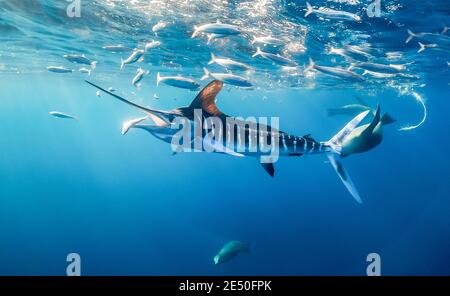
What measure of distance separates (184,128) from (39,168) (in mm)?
79771

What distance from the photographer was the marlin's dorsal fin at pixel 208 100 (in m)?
4.20

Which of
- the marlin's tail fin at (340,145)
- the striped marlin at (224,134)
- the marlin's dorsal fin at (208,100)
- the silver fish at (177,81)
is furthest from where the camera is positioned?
the silver fish at (177,81)

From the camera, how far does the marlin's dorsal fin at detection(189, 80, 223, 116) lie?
4203mm

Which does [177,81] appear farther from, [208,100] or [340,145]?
[340,145]

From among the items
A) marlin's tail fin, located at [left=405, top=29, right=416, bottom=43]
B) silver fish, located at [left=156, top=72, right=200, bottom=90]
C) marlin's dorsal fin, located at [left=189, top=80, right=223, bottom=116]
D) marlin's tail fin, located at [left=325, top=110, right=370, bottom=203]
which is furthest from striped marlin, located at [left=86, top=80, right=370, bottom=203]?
marlin's tail fin, located at [left=405, top=29, right=416, bottom=43]

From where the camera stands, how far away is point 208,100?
4.26 meters
